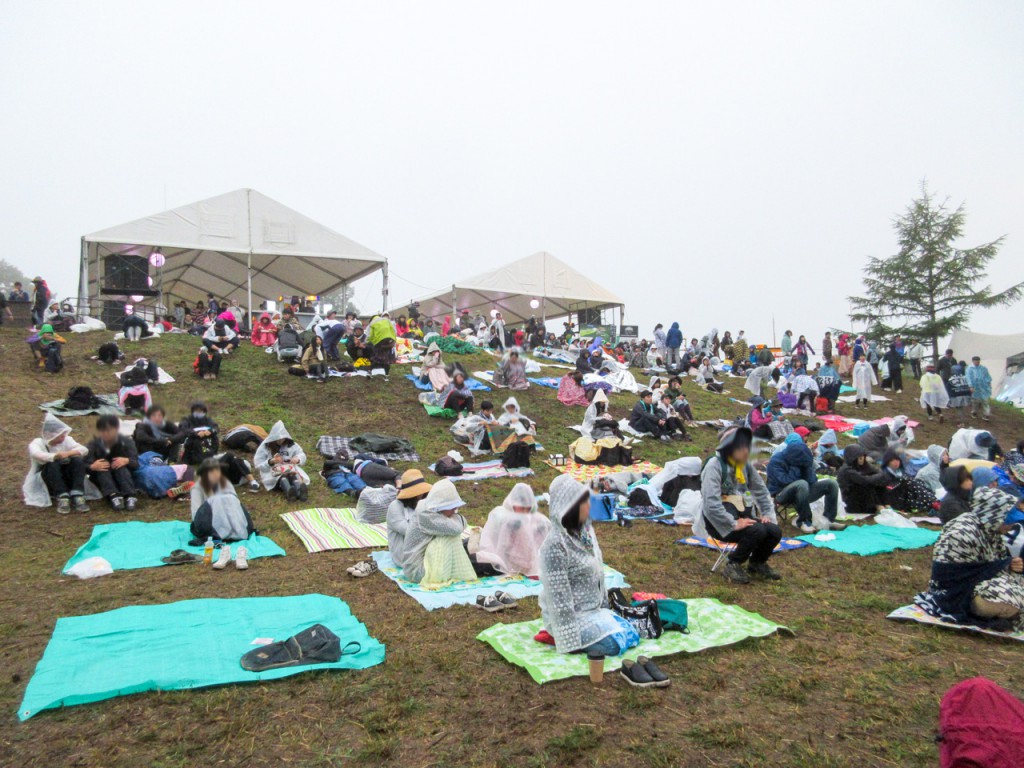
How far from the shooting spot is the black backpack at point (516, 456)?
1148cm

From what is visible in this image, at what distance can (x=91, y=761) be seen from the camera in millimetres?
3133

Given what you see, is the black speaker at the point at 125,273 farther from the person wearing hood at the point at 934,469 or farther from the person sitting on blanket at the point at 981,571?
the person sitting on blanket at the point at 981,571

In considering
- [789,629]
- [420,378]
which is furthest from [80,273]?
[789,629]

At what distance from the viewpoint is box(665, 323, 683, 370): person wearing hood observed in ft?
76.1

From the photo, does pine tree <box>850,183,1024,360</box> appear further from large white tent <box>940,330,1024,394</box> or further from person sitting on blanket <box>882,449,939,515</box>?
person sitting on blanket <box>882,449,939,515</box>

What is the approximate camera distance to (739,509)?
634 centimetres

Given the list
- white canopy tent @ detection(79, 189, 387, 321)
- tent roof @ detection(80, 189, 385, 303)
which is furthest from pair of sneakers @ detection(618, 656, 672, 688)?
tent roof @ detection(80, 189, 385, 303)

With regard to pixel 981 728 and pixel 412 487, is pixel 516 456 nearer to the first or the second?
pixel 412 487

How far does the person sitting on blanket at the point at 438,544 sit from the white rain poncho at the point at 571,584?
172 cm

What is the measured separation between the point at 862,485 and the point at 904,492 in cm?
88

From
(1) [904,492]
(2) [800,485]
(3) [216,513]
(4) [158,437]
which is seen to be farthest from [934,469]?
(4) [158,437]

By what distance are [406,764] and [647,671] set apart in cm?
154

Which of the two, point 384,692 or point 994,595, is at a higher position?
point 994,595

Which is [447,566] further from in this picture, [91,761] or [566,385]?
[566,385]
